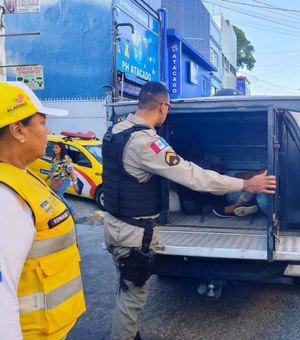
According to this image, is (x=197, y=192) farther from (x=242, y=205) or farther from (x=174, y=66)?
(x=174, y=66)

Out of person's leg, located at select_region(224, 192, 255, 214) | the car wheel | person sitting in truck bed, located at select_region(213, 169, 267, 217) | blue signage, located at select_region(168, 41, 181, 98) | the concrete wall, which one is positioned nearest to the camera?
person sitting in truck bed, located at select_region(213, 169, 267, 217)

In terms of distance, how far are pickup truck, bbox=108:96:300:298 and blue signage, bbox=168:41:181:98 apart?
14.4m

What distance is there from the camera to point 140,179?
307 centimetres

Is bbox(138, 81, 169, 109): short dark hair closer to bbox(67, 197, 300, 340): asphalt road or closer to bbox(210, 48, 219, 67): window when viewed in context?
bbox(67, 197, 300, 340): asphalt road

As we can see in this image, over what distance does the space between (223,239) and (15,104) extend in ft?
8.86

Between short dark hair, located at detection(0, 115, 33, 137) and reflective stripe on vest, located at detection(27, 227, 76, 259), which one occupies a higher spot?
short dark hair, located at detection(0, 115, 33, 137)

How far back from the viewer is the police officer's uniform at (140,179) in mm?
2973

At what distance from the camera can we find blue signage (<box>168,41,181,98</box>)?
18934 mm

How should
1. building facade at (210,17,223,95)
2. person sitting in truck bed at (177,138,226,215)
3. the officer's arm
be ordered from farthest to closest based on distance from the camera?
1. building facade at (210,17,223,95)
2. person sitting in truck bed at (177,138,226,215)
3. the officer's arm

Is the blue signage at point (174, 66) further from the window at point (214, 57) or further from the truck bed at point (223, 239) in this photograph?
the truck bed at point (223, 239)

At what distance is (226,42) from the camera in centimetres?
3784

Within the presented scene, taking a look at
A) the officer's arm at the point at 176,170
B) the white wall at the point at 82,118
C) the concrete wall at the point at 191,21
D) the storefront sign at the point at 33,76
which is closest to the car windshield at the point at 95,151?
the white wall at the point at 82,118

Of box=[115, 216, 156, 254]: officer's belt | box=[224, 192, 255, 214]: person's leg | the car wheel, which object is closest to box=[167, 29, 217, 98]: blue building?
the car wheel

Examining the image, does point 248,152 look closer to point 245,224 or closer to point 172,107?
point 245,224
